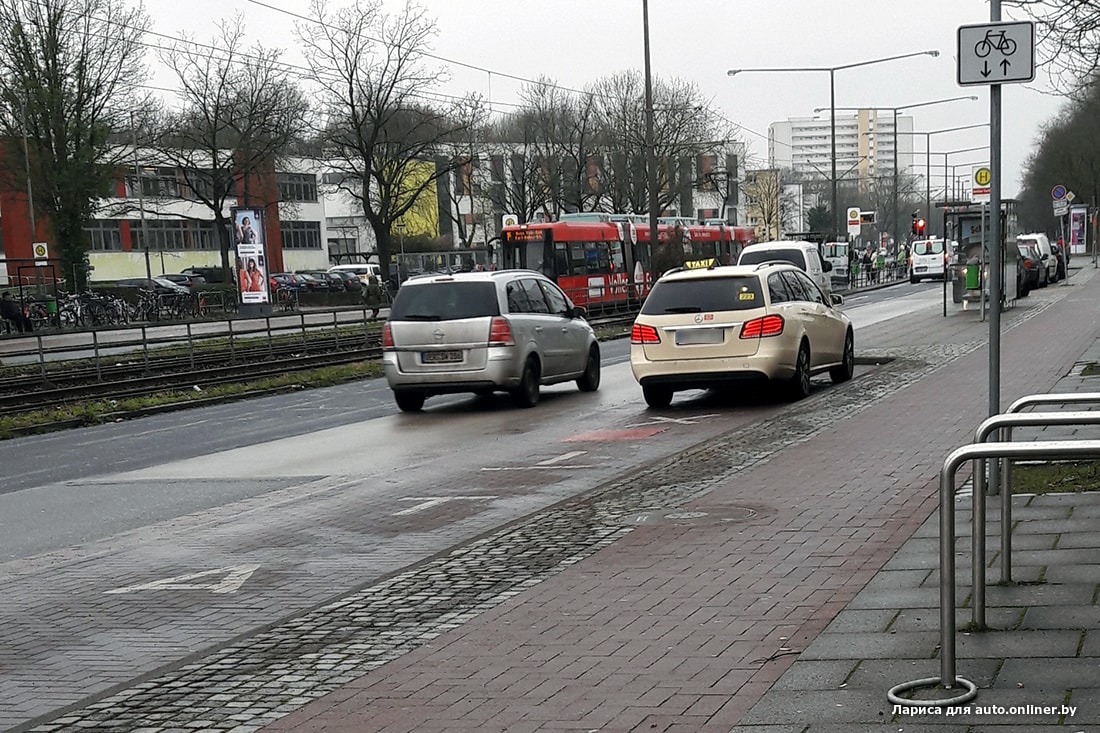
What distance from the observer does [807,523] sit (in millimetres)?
8086

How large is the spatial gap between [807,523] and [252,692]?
3846 mm

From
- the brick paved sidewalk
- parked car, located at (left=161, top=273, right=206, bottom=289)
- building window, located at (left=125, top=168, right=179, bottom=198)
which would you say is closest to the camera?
the brick paved sidewalk

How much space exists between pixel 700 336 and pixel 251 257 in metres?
24.8

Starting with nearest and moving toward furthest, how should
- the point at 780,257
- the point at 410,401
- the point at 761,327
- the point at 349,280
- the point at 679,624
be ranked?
the point at 679,624 < the point at 761,327 < the point at 410,401 < the point at 780,257 < the point at 349,280

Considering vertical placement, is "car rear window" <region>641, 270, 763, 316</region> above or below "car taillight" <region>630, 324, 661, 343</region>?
above

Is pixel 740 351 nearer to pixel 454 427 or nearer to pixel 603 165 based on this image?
pixel 454 427

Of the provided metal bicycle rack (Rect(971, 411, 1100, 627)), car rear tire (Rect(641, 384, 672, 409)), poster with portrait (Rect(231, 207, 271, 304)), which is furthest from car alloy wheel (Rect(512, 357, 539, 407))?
poster with portrait (Rect(231, 207, 271, 304))

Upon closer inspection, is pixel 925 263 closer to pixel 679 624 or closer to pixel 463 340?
pixel 463 340

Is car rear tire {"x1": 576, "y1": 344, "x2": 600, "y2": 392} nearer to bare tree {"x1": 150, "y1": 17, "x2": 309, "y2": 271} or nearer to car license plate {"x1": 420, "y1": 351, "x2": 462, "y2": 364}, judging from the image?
car license plate {"x1": 420, "y1": 351, "x2": 462, "y2": 364}

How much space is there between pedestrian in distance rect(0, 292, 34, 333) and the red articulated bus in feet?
49.2

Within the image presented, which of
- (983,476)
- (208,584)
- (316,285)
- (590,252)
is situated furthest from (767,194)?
(983,476)

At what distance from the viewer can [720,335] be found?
1558cm

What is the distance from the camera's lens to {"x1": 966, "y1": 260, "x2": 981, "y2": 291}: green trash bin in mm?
32281

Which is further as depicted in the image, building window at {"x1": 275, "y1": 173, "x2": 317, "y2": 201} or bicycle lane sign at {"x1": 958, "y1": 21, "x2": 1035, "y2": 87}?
building window at {"x1": 275, "y1": 173, "x2": 317, "y2": 201}
